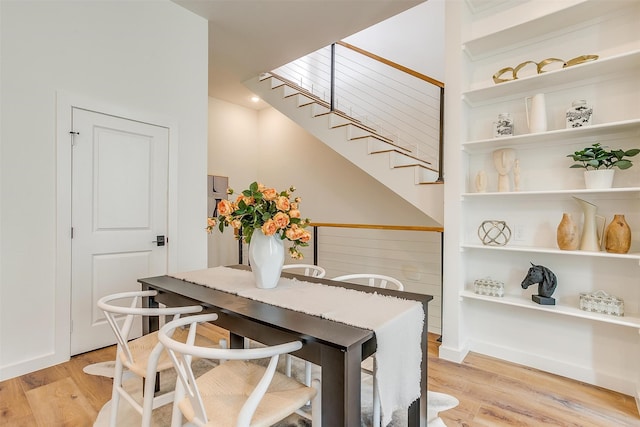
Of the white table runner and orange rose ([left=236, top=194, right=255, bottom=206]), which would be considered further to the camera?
orange rose ([left=236, top=194, right=255, bottom=206])

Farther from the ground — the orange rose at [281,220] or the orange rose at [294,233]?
the orange rose at [281,220]

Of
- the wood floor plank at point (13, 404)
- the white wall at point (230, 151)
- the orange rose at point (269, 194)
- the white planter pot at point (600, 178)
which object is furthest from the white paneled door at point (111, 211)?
the white planter pot at point (600, 178)

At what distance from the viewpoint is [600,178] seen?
207 centimetres

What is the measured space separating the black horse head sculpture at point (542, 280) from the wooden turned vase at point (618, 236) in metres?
0.37

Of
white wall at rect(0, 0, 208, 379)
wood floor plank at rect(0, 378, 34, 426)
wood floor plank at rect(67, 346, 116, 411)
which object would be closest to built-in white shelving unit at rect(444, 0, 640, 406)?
wood floor plank at rect(67, 346, 116, 411)

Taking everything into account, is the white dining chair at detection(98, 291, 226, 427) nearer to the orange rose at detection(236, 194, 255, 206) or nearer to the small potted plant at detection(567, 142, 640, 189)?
the orange rose at detection(236, 194, 255, 206)

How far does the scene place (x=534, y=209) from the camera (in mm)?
2461

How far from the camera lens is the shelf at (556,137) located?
2025mm

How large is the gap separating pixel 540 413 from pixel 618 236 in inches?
45.8

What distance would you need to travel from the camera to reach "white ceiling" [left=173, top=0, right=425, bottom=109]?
2955 millimetres

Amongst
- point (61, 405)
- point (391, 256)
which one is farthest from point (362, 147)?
point (61, 405)

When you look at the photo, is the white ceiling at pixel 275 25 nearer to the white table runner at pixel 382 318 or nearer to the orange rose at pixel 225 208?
the orange rose at pixel 225 208

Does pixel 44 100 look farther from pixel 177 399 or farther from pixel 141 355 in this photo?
pixel 177 399

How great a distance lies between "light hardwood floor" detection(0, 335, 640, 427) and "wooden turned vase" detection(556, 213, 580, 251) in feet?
3.00
